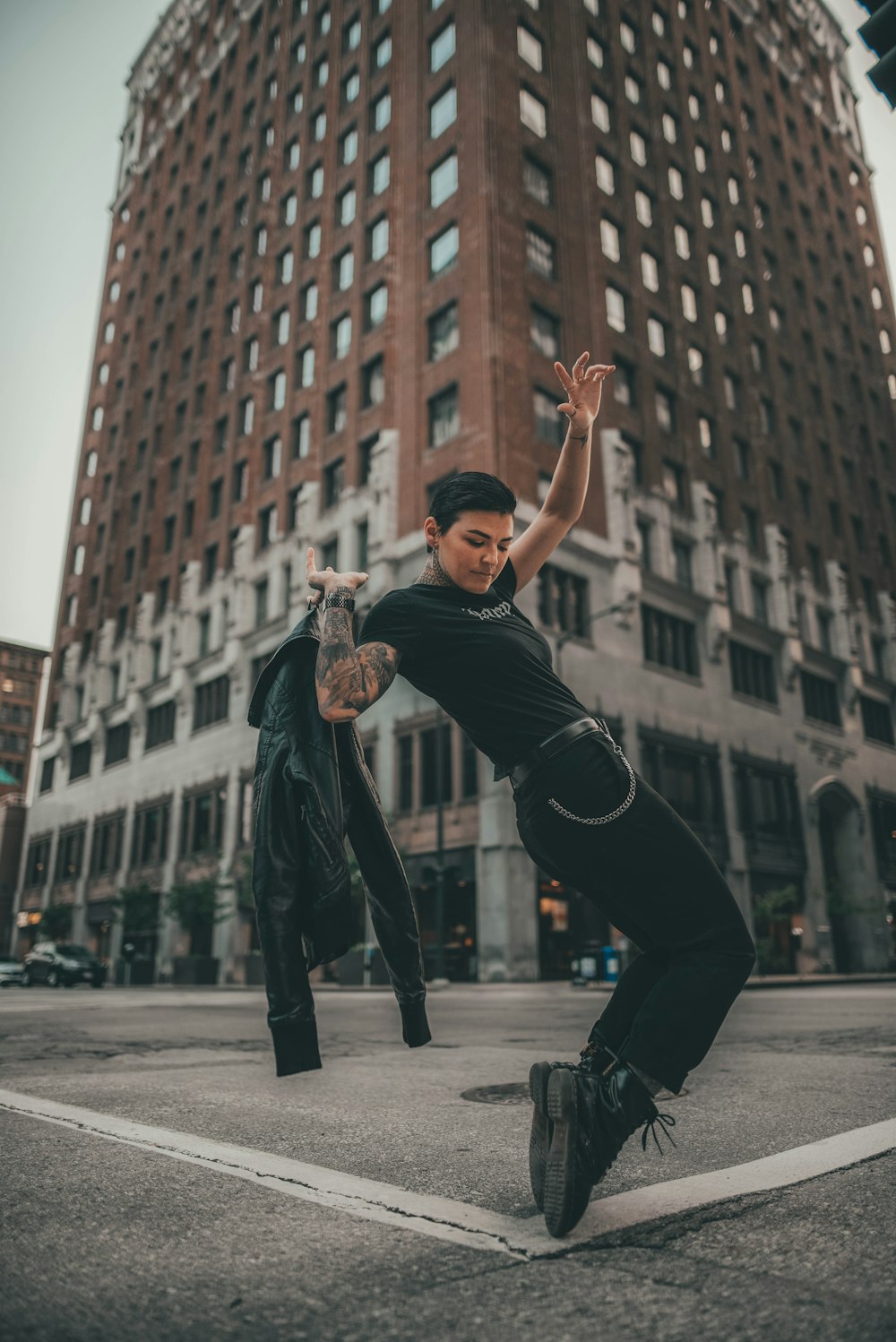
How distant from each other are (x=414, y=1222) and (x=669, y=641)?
34.5 meters

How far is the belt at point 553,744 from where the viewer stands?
2.63 m

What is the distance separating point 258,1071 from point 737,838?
105 feet

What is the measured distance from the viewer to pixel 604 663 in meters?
32.1

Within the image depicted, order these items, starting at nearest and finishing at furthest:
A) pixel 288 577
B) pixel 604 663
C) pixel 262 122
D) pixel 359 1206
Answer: pixel 359 1206, pixel 604 663, pixel 288 577, pixel 262 122

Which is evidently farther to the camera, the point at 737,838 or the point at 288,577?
the point at 288,577

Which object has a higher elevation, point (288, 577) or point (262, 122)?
point (262, 122)

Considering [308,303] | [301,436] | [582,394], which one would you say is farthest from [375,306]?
[582,394]

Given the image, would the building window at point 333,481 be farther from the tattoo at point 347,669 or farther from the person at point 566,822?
the tattoo at point 347,669

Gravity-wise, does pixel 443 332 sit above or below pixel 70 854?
above

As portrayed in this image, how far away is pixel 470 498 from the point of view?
117 inches

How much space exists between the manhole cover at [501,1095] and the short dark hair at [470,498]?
317 cm

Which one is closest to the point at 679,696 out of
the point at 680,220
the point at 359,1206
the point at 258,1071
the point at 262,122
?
the point at 680,220

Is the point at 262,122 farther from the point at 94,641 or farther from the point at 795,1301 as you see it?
the point at 795,1301

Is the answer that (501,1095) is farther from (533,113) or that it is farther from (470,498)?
(533,113)
